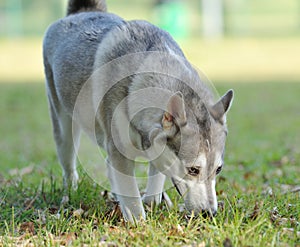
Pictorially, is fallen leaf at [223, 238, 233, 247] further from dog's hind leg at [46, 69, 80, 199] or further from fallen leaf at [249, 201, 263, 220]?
dog's hind leg at [46, 69, 80, 199]

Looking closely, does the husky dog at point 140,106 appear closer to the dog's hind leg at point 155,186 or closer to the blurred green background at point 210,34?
the dog's hind leg at point 155,186

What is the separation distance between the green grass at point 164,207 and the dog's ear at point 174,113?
0.65m

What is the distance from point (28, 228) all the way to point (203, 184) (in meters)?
1.29

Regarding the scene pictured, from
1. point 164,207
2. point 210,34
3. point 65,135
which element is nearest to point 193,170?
point 164,207

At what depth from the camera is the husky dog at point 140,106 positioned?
433 centimetres

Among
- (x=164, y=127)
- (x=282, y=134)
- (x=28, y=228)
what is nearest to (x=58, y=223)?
(x=28, y=228)

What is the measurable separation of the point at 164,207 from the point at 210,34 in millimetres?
23706

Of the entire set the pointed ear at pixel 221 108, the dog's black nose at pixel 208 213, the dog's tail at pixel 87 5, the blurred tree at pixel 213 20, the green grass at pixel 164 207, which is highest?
the dog's tail at pixel 87 5

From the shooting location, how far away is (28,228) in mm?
4527

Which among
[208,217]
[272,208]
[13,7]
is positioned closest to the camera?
[208,217]

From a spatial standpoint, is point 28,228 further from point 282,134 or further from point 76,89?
point 282,134

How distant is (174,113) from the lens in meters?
4.28

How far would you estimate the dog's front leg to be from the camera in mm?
4727

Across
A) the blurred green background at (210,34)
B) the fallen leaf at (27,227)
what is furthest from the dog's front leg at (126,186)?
the blurred green background at (210,34)
